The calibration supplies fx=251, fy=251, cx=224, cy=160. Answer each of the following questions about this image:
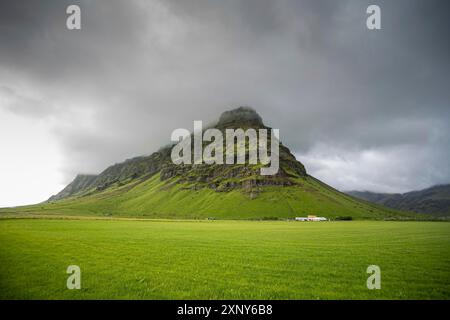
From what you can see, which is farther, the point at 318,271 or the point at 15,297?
the point at 318,271

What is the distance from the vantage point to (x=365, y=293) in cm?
1575

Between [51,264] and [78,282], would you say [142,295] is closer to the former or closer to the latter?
[78,282]

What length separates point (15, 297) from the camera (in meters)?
14.8

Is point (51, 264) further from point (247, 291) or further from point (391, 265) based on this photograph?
point (391, 265)

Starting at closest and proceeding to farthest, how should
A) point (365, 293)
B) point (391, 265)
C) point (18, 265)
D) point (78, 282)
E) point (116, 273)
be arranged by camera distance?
Answer: point (365, 293) < point (78, 282) < point (116, 273) < point (18, 265) < point (391, 265)

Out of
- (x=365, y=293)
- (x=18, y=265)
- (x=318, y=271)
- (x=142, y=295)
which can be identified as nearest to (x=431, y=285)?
(x=365, y=293)

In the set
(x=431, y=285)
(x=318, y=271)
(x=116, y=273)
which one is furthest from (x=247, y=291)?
(x=431, y=285)

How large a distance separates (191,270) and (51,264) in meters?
13.0

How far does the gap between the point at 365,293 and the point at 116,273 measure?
18.1m

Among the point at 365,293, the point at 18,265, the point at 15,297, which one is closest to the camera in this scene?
the point at 15,297
